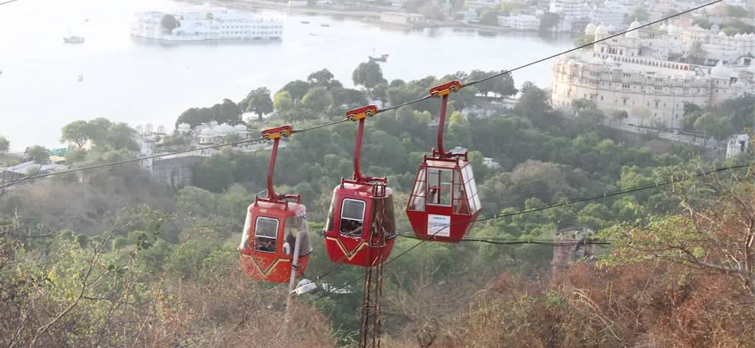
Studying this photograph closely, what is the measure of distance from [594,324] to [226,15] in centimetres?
3936

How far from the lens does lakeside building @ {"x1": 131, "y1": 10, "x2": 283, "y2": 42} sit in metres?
42.7

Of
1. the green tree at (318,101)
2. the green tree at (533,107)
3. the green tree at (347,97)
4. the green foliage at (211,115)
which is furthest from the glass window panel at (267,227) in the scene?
the green tree at (533,107)

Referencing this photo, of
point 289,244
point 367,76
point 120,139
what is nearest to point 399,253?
point 289,244

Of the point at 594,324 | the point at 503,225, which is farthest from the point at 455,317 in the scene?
the point at 503,225

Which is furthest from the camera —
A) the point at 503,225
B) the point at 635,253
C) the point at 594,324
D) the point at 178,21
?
the point at 178,21

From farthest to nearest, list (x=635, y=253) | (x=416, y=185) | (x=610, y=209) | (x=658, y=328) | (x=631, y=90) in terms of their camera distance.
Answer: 1. (x=631, y=90)
2. (x=610, y=209)
3. (x=658, y=328)
4. (x=635, y=253)
5. (x=416, y=185)

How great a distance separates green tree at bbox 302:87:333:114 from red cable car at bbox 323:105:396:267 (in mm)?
22551

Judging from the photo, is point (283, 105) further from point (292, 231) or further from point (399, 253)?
Answer: point (292, 231)

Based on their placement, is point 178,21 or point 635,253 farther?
point 178,21

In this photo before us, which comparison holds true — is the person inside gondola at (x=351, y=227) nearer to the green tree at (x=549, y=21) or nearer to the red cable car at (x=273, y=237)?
the red cable car at (x=273, y=237)

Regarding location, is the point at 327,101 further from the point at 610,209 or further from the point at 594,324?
the point at 594,324

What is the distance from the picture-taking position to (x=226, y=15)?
1797 inches

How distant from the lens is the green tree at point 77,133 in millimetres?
23125

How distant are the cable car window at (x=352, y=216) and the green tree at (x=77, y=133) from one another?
18.5 meters
